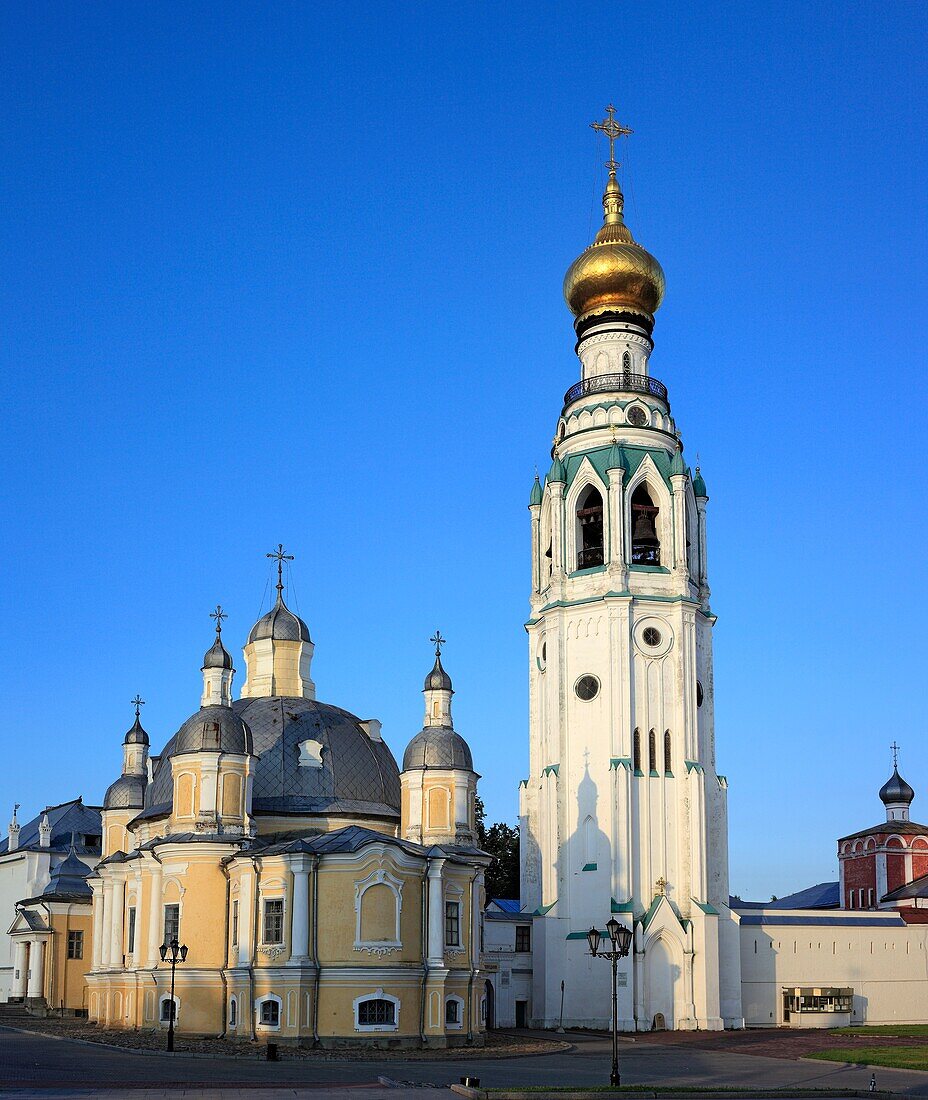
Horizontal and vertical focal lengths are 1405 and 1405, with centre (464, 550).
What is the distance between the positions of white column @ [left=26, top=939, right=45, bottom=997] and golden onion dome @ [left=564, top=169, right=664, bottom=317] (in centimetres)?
3237

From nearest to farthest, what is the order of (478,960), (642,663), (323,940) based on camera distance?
(323,940), (478,960), (642,663)

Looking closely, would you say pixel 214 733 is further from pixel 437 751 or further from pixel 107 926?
pixel 107 926

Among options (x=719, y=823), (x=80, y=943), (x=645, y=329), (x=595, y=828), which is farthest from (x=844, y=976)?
(x=80, y=943)

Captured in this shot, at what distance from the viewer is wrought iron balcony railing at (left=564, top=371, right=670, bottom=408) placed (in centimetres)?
A: 5109

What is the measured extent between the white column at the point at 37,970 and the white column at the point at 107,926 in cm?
1308

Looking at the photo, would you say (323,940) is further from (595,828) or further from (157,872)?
(595,828)

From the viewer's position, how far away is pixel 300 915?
117 feet

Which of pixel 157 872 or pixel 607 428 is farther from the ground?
pixel 607 428

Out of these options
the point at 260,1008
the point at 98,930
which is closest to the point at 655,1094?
the point at 260,1008

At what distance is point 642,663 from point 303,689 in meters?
11.7

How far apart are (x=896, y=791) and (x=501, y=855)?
26.8m

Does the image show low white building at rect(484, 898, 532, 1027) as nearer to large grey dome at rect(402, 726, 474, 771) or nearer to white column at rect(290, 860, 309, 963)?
large grey dome at rect(402, 726, 474, 771)

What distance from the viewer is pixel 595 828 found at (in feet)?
153

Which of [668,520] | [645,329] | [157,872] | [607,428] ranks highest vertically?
[645,329]
